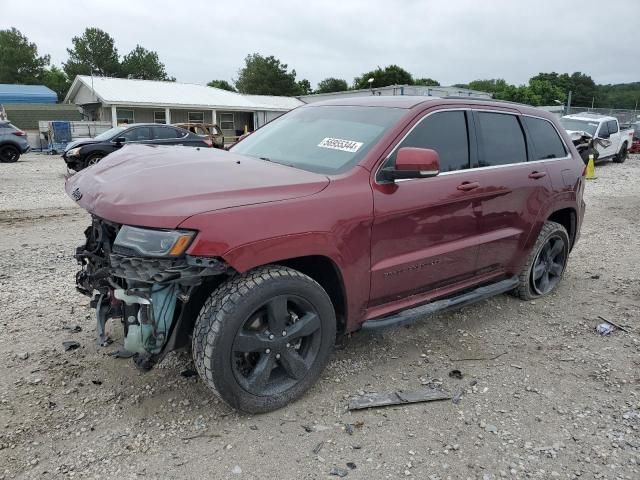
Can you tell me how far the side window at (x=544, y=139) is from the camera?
4574 mm

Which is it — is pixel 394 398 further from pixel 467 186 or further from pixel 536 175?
pixel 536 175

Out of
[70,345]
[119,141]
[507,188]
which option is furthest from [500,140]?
[119,141]

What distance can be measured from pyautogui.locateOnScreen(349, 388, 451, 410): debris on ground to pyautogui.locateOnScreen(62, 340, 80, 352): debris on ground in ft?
6.76

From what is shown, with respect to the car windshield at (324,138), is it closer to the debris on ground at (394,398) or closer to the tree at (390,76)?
the debris on ground at (394,398)

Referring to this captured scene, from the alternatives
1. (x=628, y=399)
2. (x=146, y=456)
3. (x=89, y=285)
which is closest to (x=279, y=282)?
(x=146, y=456)

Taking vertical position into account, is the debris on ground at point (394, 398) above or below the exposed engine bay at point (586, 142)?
below

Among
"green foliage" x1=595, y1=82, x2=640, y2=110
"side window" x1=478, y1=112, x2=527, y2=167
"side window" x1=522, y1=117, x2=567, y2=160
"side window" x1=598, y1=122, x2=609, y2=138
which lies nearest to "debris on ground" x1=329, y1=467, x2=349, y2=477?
"side window" x1=478, y1=112, x2=527, y2=167

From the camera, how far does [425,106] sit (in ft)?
11.9

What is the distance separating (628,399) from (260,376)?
2.35 metres

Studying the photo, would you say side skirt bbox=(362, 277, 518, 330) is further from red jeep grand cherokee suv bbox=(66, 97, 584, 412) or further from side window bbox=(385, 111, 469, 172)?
side window bbox=(385, 111, 469, 172)

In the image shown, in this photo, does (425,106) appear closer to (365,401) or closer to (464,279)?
(464,279)

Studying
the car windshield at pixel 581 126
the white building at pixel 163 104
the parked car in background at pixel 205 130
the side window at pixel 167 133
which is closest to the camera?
the side window at pixel 167 133

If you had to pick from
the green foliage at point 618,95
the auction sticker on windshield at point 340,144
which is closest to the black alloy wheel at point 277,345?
the auction sticker on windshield at point 340,144

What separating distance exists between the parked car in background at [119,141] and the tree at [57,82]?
181ft
